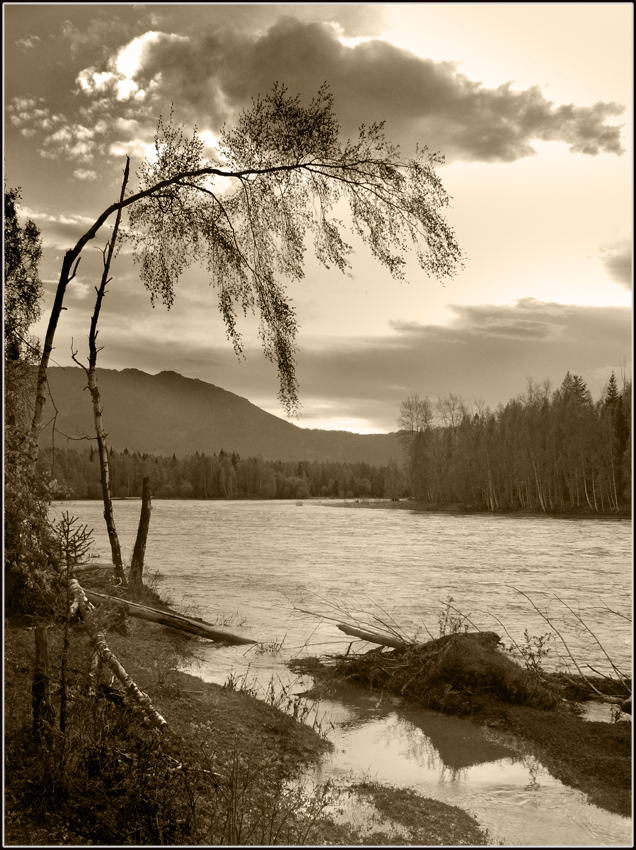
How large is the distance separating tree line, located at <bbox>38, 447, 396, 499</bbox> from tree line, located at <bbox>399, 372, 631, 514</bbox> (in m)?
32.0

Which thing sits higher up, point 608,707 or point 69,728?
point 69,728

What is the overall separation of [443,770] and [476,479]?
8581 cm

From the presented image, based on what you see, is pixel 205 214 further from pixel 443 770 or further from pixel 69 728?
pixel 443 770

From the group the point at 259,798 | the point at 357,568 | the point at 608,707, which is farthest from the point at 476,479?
the point at 259,798

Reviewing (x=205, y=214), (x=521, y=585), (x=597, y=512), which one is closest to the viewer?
(x=205, y=214)

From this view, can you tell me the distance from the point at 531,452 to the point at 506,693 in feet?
239

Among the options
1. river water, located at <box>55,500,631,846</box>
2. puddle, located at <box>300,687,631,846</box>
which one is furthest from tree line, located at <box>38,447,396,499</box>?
puddle, located at <box>300,687,631,846</box>

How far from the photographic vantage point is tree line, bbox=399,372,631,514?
70.6 meters

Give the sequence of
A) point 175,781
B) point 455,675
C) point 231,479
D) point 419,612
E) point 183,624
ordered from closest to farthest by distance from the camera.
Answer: point 175,781 → point 455,675 → point 183,624 → point 419,612 → point 231,479

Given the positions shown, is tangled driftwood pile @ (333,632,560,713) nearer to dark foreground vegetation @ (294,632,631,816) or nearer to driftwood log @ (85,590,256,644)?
dark foreground vegetation @ (294,632,631,816)

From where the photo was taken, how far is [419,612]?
1864cm

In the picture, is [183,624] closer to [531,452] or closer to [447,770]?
[447,770]

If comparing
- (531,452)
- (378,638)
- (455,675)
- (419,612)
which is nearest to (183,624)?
(378,638)

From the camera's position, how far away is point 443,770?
859 cm
